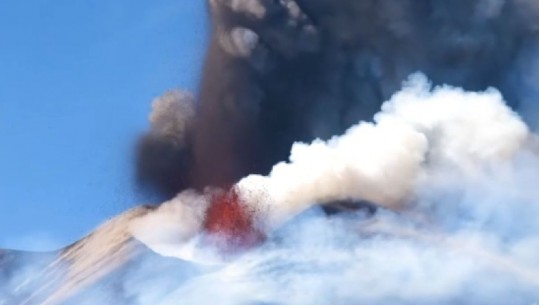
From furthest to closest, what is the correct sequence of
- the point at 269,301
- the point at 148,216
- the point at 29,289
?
the point at 29,289
the point at 148,216
the point at 269,301

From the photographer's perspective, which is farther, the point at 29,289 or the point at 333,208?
the point at 29,289

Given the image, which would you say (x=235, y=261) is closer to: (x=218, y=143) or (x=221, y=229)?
(x=221, y=229)

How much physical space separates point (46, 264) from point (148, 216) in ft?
29.5

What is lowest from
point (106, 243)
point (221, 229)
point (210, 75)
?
point (221, 229)

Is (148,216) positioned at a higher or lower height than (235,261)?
higher

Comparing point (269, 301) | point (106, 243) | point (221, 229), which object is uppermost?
point (106, 243)

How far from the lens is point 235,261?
127ft

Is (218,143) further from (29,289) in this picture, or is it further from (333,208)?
(29,289)

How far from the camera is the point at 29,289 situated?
4509cm

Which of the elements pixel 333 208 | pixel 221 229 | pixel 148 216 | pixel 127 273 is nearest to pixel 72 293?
pixel 127 273

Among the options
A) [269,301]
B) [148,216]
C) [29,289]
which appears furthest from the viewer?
[29,289]

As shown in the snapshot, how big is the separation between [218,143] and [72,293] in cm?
855

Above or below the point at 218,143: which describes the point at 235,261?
below

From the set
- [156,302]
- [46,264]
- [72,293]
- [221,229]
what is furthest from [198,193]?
[46,264]
